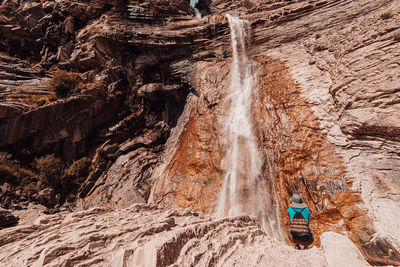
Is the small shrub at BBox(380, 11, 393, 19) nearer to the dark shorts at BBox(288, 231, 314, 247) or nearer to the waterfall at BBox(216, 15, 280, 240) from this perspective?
the waterfall at BBox(216, 15, 280, 240)

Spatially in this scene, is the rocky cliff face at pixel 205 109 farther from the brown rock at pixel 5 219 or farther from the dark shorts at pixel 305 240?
the brown rock at pixel 5 219

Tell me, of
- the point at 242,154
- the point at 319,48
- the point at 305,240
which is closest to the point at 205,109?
the point at 242,154

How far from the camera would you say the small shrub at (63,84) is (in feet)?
41.3

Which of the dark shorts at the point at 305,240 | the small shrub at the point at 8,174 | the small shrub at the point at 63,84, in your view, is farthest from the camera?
the small shrub at the point at 63,84

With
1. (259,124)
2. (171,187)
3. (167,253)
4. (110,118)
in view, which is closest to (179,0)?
A: (110,118)

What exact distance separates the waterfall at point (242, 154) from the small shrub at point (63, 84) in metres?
11.7

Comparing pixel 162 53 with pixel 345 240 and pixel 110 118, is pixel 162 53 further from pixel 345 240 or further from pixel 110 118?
pixel 345 240

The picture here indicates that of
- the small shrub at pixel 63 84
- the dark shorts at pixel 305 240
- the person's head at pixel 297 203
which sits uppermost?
the small shrub at pixel 63 84

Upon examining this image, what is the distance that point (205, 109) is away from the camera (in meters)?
13.7

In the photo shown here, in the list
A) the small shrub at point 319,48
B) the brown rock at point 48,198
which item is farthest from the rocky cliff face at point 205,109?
the brown rock at point 48,198

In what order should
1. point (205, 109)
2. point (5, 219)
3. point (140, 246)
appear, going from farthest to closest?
point (205, 109) → point (5, 219) → point (140, 246)

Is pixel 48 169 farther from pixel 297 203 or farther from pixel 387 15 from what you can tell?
pixel 387 15

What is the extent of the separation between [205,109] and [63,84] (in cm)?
1065

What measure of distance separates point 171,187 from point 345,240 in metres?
8.45
